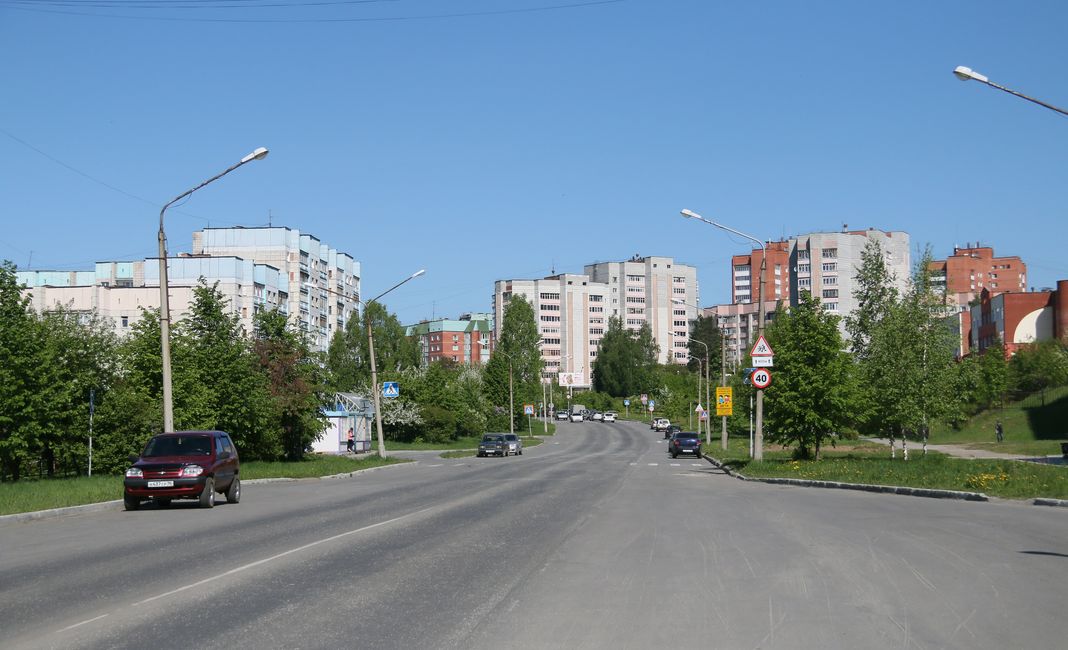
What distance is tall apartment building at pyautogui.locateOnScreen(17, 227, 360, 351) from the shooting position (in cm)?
10762

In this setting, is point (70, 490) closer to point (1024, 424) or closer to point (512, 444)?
point (512, 444)

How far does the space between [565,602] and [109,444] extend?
2983 centimetres

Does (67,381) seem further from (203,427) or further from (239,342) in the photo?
(239,342)

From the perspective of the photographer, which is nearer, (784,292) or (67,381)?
(67,381)

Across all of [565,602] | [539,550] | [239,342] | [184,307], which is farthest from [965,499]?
[184,307]

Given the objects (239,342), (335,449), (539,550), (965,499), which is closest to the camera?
(539,550)

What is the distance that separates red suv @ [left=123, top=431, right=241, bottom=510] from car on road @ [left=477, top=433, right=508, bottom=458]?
4180 centimetres

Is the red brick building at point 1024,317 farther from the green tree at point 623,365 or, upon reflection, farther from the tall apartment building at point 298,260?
the tall apartment building at point 298,260

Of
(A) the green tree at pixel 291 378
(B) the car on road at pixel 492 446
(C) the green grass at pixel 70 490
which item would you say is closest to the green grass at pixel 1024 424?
(B) the car on road at pixel 492 446

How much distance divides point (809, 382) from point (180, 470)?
915 inches

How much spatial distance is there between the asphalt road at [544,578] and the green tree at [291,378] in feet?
84.9

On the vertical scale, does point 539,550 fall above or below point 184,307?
below

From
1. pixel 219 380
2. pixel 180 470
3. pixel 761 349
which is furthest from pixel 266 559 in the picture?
pixel 219 380

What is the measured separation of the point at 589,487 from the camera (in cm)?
3041
